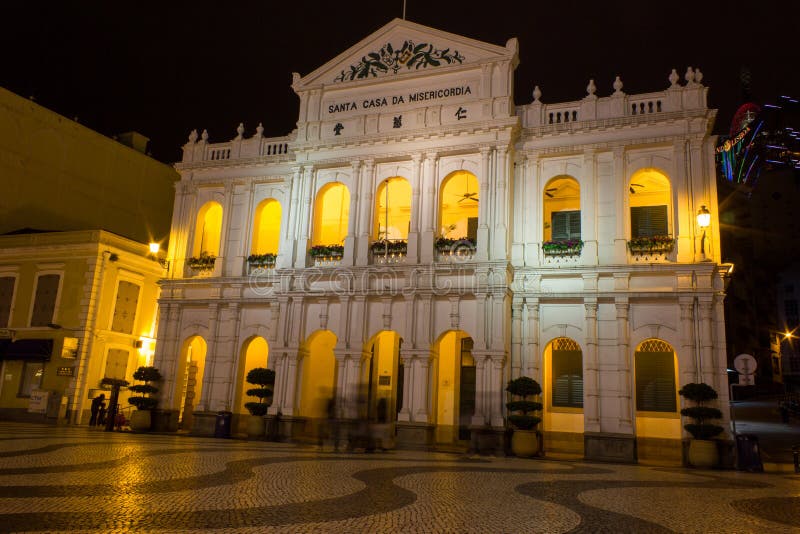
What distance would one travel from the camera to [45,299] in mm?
31594

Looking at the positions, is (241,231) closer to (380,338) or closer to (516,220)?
(380,338)

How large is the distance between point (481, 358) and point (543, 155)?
8.62 meters

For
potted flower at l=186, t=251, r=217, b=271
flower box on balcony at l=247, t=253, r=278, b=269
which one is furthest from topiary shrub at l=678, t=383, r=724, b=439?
potted flower at l=186, t=251, r=217, b=271

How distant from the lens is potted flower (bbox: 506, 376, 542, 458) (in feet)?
70.8

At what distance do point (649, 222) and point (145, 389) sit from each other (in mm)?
22095

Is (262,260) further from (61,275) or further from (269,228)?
(61,275)

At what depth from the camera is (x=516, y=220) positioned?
83.6 feet

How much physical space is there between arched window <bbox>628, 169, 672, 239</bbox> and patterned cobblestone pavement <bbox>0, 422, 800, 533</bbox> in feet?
35.0

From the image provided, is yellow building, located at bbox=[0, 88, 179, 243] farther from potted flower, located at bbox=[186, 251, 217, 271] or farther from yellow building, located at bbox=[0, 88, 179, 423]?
potted flower, located at bbox=[186, 251, 217, 271]

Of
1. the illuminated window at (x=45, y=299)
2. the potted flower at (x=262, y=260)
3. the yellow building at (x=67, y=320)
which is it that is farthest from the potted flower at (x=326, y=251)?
the illuminated window at (x=45, y=299)

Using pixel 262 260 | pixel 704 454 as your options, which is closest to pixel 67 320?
pixel 262 260

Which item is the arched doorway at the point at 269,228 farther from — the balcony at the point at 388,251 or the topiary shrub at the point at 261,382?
the topiary shrub at the point at 261,382

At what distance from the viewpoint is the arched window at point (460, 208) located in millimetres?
28953

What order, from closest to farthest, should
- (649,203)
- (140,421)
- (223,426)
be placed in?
(223,426) < (649,203) < (140,421)
